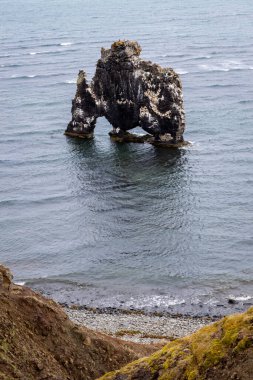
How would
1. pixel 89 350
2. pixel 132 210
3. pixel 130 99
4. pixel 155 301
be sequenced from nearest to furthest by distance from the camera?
pixel 89 350 < pixel 155 301 < pixel 132 210 < pixel 130 99

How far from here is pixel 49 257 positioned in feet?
236

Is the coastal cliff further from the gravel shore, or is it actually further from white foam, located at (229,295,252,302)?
white foam, located at (229,295,252,302)

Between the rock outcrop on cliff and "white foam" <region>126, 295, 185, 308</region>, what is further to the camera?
"white foam" <region>126, 295, 185, 308</region>

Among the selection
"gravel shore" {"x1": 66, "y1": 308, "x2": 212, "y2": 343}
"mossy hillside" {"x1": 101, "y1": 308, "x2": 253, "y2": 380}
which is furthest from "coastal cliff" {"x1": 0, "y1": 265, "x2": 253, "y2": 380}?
"gravel shore" {"x1": 66, "y1": 308, "x2": 212, "y2": 343}

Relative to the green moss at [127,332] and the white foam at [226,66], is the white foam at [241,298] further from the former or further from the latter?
the white foam at [226,66]

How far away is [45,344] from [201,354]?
12.5 m

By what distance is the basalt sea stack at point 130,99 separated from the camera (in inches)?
4151

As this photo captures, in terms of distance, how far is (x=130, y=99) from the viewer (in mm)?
109062

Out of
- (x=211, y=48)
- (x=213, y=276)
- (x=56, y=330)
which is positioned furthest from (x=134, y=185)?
(x=211, y=48)

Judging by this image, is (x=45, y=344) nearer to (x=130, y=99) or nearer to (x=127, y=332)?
(x=127, y=332)

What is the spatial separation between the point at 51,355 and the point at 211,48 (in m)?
165

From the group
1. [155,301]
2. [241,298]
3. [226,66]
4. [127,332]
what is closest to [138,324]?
[127,332]

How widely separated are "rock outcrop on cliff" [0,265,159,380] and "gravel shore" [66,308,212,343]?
16.9 meters

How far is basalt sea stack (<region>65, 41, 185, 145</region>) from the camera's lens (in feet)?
346
